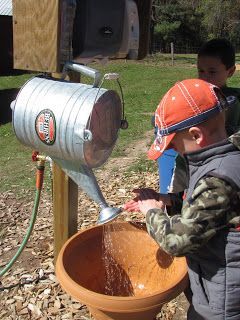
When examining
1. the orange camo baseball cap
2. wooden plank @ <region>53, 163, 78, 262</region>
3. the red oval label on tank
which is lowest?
wooden plank @ <region>53, 163, 78, 262</region>

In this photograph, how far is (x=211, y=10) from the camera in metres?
28.9

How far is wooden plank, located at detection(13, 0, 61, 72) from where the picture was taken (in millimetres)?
1891

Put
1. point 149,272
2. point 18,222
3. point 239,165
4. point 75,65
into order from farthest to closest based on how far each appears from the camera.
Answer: point 18,222, point 149,272, point 75,65, point 239,165

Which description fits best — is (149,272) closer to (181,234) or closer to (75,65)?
(181,234)

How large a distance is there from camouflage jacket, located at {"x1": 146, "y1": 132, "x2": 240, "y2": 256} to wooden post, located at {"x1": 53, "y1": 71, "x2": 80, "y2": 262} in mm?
914

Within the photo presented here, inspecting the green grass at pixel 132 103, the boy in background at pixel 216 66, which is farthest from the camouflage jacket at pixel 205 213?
the green grass at pixel 132 103

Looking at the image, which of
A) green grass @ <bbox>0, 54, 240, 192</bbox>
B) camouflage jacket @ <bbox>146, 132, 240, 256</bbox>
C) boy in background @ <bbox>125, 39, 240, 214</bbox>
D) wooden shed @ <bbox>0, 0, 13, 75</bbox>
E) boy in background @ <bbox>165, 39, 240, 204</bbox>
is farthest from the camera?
wooden shed @ <bbox>0, 0, 13, 75</bbox>

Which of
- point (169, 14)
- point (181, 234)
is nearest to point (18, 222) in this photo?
point (181, 234)

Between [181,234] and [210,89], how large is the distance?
517mm

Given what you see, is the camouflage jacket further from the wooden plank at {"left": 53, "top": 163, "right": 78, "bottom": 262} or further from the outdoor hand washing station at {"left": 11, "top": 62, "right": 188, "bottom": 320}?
the wooden plank at {"left": 53, "top": 163, "right": 78, "bottom": 262}

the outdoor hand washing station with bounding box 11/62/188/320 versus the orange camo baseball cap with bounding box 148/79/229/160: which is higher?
the orange camo baseball cap with bounding box 148/79/229/160

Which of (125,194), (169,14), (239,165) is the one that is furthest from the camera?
(169,14)

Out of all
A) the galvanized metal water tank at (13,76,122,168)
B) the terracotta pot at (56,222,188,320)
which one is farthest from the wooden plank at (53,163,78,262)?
the galvanized metal water tank at (13,76,122,168)

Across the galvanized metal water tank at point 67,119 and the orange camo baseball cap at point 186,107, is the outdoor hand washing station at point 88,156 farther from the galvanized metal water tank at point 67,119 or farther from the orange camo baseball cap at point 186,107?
the orange camo baseball cap at point 186,107
